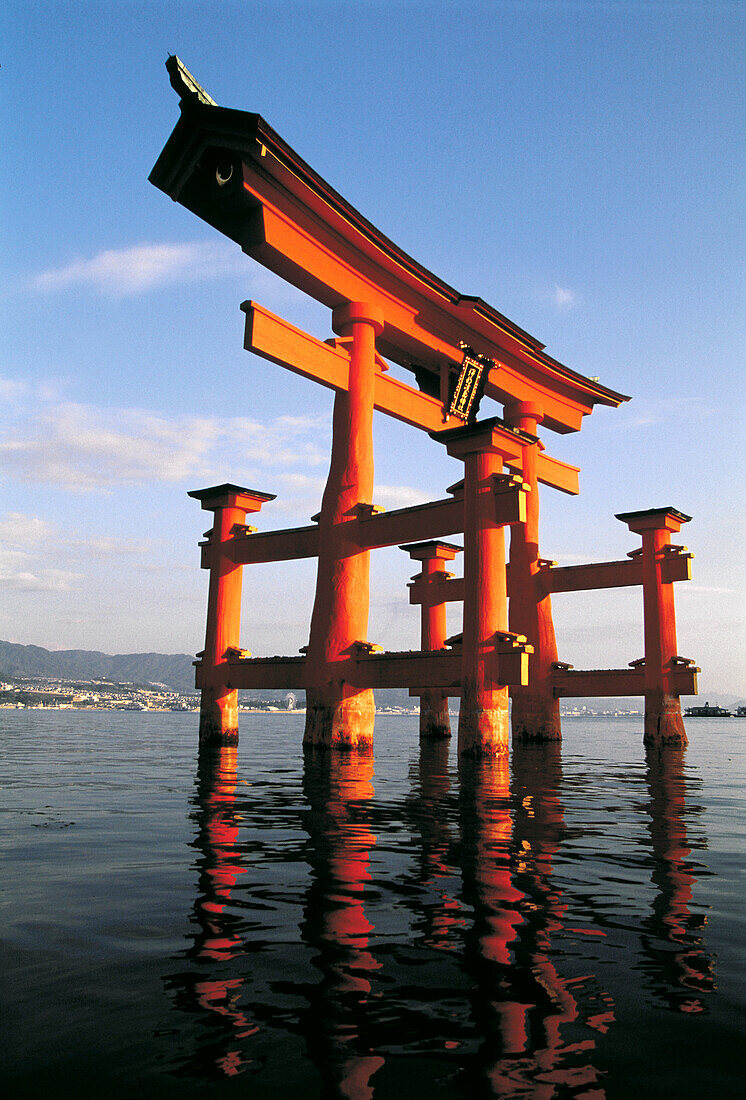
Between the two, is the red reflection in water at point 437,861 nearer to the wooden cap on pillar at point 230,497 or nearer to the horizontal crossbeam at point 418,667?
the horizontal crossbeam at point 418,667

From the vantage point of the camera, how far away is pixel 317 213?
17969 millimetres

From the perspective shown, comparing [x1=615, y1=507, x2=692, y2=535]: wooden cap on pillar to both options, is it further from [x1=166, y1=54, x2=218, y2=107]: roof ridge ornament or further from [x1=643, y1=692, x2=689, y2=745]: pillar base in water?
[x1=166, y1=54, x2=218, y2=107]: roof ridge ornament

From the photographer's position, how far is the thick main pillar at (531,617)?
1003 inches

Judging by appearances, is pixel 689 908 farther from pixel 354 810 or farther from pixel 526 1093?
pixel 354 810

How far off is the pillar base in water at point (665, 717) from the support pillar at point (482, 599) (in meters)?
8.59

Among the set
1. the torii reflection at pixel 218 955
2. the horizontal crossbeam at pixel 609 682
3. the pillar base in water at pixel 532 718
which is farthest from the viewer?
the pillar base in water at pixel 532 718

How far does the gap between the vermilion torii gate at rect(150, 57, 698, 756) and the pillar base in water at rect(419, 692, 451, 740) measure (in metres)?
3.67

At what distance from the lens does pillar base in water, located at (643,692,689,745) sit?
79.0ft

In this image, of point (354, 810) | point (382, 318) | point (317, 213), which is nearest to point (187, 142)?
point (317, 213)

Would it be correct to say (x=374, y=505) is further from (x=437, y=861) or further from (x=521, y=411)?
(x=437, y=861)

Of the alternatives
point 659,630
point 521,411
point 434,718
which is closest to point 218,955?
point 659,630

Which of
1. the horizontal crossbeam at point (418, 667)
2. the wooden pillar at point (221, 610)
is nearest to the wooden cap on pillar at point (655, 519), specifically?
the horizontal crossbeam at point (418, 667)

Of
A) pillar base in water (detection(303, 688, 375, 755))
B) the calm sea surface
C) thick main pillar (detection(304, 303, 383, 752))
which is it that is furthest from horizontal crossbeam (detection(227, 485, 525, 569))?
the calm sea surface

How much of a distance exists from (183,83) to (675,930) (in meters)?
17.5
